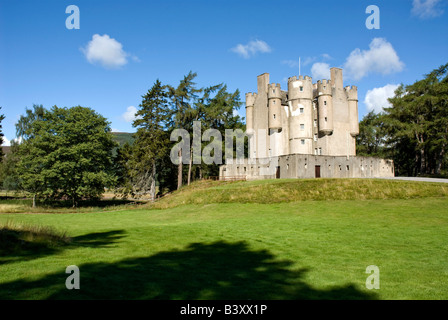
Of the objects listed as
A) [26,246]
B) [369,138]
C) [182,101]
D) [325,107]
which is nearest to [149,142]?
[182,101]

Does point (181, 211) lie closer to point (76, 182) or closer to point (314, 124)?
point (76, 182)

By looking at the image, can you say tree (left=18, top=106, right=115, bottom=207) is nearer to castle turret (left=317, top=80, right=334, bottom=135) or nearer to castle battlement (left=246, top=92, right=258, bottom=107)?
castle battlement (left=246, top=92, right=258, bottom=107)

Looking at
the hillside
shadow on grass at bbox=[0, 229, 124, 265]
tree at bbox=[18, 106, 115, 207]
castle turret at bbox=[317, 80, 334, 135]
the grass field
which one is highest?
castle turret at bbox=[317, 80, 334, 135]

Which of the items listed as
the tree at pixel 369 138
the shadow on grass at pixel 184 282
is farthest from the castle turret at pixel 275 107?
the shadow on grass at pixel 184 282

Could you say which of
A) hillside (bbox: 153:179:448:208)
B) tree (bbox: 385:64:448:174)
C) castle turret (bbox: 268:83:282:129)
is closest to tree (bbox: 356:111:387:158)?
tree (bbox: 385:64:448:174)

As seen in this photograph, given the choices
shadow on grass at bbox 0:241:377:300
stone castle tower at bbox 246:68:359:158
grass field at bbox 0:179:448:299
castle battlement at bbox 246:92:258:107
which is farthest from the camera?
castle battlement at bbox 246:92:258:107

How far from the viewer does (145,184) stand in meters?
52.3

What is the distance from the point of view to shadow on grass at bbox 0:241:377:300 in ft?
21.1

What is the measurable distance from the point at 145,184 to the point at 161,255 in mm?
43285

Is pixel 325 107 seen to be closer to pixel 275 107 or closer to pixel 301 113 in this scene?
pixel 301 113

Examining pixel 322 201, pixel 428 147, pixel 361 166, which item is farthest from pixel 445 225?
pixel 428 147

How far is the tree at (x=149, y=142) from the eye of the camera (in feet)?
166

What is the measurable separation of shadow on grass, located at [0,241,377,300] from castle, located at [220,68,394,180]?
128ft

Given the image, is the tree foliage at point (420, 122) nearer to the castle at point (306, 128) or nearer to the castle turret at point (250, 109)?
the castle at point (306, 128)
